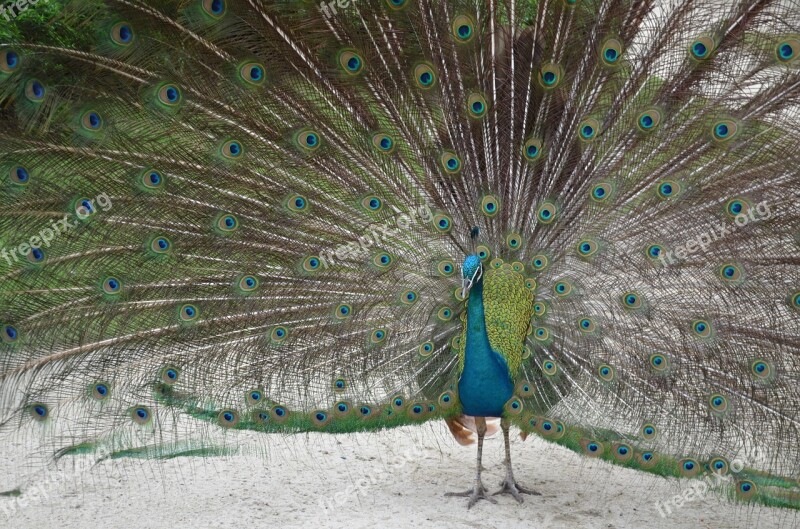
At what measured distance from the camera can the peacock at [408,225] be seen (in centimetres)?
343

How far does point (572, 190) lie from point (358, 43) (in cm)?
138

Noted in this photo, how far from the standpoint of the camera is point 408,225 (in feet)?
13.0

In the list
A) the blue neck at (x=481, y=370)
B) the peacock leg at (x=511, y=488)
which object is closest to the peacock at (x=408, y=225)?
the blue neck at (x=481, y=370)

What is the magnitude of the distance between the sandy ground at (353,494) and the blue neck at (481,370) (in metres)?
0.79

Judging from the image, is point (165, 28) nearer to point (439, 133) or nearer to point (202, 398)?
point (439, 133)

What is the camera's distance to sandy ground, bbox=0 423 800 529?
413 centimetres

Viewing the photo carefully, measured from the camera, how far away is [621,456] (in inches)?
146

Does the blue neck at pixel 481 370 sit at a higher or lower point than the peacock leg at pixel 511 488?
higher

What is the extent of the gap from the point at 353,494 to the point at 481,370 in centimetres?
135

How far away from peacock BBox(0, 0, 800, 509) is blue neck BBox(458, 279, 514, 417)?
0.05ft

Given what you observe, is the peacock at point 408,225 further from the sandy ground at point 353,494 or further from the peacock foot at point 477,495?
the sandy ground at point 353,494

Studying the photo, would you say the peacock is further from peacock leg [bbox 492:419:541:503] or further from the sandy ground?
the sandy ground

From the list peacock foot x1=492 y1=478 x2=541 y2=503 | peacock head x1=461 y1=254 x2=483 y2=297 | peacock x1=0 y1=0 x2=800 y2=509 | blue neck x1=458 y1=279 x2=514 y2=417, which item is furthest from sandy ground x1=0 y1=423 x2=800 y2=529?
peacock head x1=461 y1=254 x2=483 y2=297

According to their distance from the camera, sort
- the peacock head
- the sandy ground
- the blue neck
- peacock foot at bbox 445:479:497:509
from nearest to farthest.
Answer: the peacock head, the blue neck, the sandy ground, peacock foot at bbox 445:479:497:509
